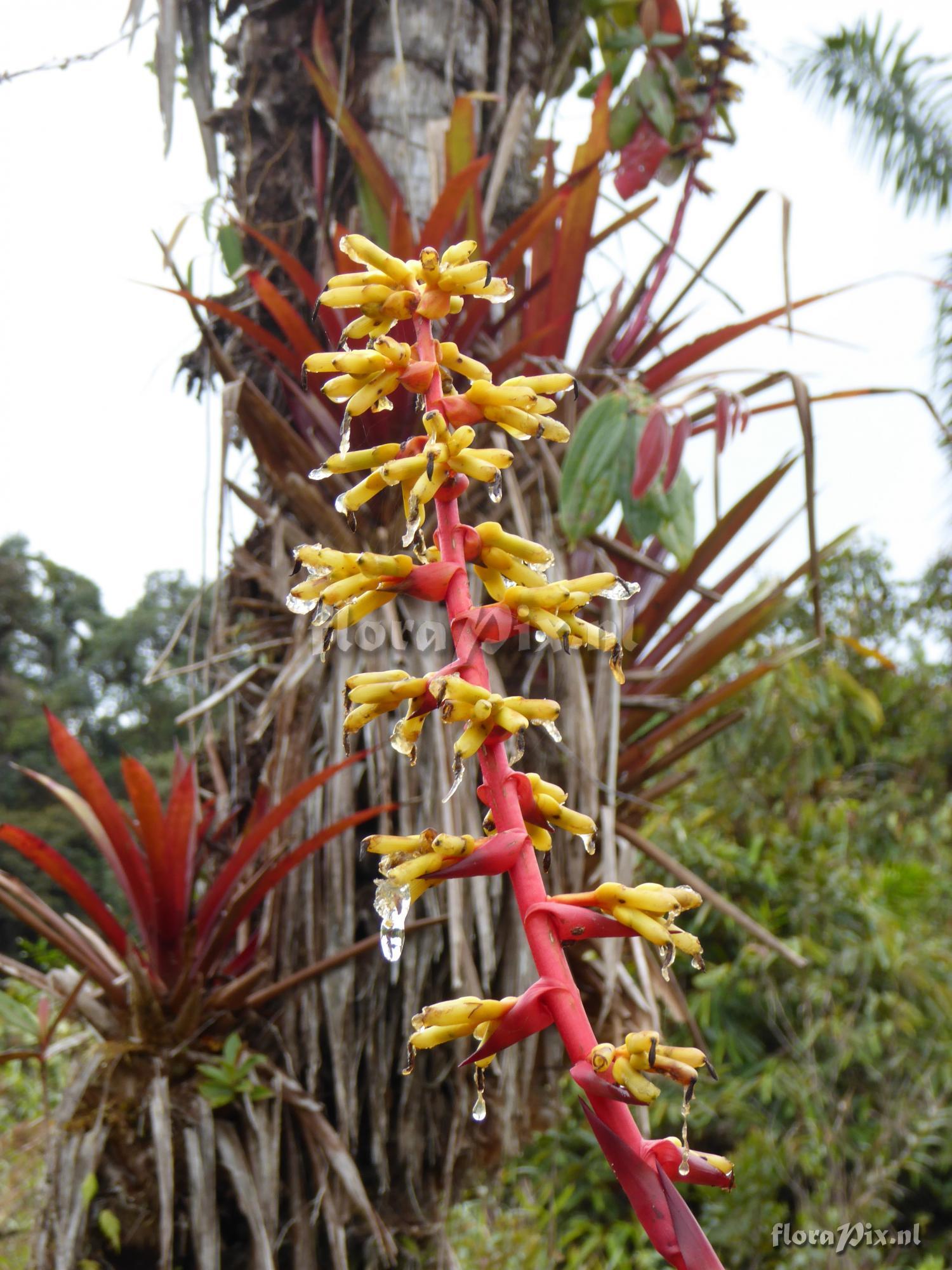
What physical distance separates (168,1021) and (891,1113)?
245 centimetres

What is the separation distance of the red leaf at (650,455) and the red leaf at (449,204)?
0.52 meters

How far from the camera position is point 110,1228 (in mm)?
1174

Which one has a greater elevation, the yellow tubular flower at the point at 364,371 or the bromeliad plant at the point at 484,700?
the yellow tubular flower at the point at 364,371

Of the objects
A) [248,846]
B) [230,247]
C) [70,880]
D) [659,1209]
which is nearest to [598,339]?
[230,247]

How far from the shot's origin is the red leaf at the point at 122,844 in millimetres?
1375

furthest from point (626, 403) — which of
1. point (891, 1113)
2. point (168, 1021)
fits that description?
point (891, 1113)

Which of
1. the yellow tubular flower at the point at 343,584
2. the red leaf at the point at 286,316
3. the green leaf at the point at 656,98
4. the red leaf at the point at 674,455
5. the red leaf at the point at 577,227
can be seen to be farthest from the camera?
the green leaf at the point at 656,98

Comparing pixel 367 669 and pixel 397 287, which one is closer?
pixel 397 287

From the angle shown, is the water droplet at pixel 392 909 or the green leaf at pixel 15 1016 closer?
the water droplet at pixel 392 909

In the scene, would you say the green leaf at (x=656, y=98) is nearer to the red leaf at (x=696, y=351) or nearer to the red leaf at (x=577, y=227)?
the red leaf at (x=577, y=227)

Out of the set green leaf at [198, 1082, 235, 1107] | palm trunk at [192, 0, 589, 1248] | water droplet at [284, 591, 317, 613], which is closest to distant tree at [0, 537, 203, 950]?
palm trunk at [192, 0, 589, 1248]

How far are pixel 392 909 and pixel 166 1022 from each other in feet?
3.56

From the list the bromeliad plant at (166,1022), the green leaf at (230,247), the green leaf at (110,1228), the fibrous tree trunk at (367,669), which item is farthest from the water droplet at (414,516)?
the green leaf at (230,247)

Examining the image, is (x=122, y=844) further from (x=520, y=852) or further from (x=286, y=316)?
(x=520, y=852)
